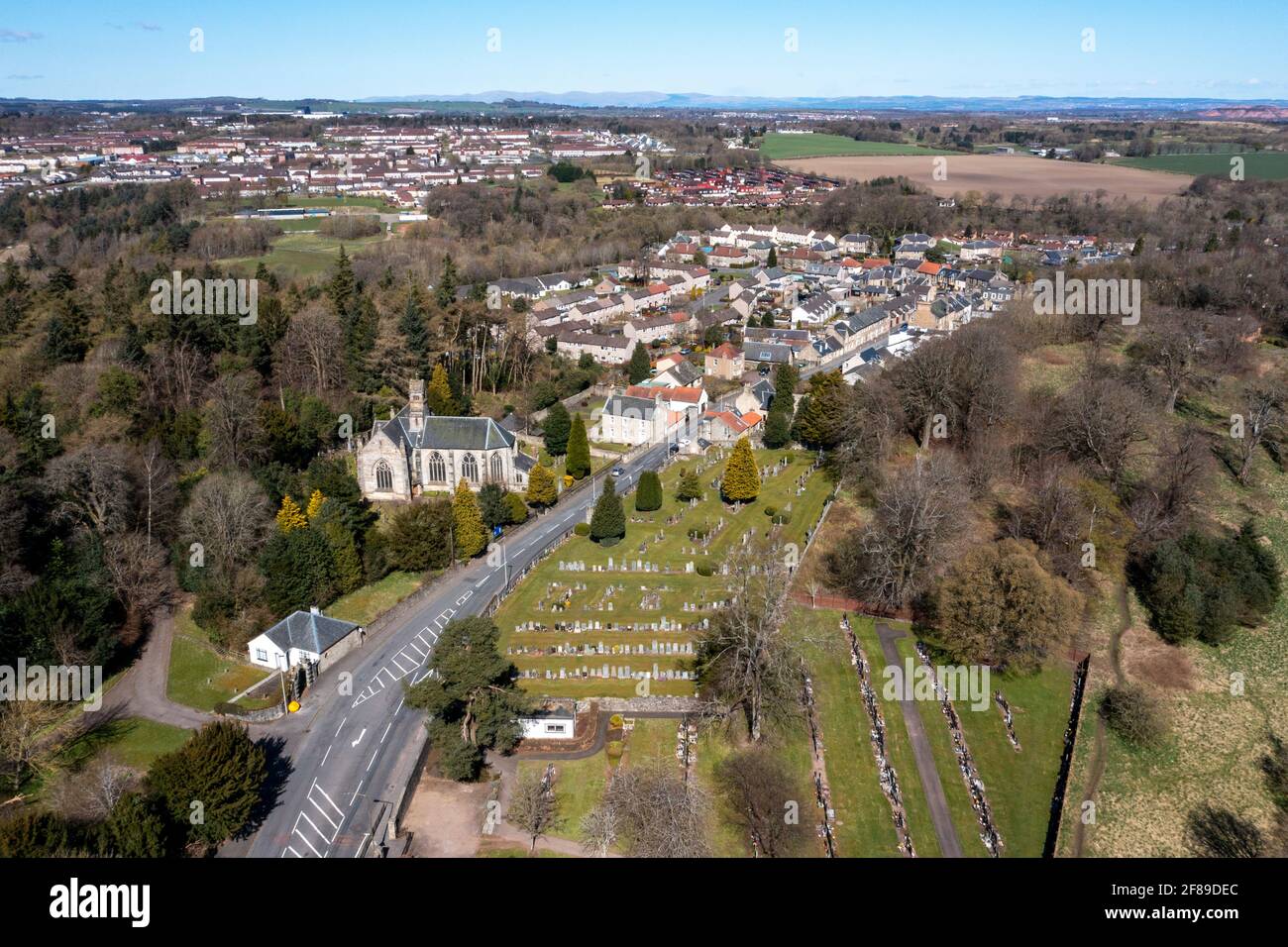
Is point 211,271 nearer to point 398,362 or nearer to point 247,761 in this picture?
point 398,362

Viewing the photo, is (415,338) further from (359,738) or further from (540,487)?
(359,738)

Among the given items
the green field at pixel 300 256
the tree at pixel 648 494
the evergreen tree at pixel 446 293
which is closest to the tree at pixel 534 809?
the tree at pixel 648 494

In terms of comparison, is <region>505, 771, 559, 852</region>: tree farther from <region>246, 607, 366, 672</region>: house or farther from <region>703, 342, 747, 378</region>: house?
<region>703, 342, 747, 378</region>: house

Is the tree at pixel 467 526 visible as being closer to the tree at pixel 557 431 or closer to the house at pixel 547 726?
the tree at pixel 557 431

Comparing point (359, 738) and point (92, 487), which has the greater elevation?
point (92, 487)

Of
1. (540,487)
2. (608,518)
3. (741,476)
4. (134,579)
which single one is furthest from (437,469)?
(741,476)

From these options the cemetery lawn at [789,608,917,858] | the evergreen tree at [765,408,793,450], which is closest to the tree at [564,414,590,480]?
the evergreen tree at [765,408,793,450]
